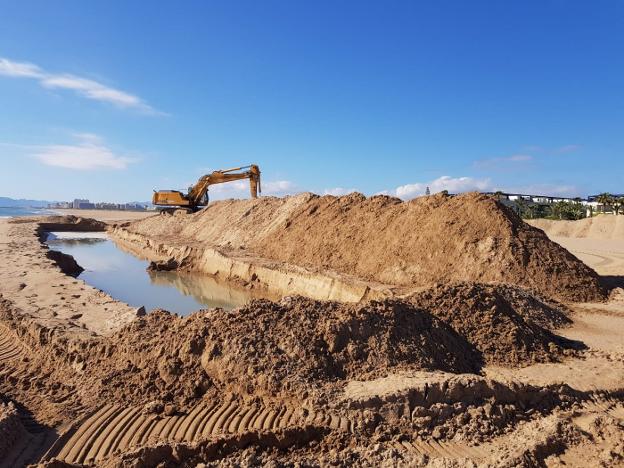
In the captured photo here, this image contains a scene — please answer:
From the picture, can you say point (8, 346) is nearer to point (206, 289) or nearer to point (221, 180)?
point (206, 289)

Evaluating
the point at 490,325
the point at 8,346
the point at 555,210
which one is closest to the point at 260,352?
the point at 490,325

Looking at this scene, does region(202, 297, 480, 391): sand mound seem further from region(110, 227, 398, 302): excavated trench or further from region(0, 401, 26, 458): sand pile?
region(110, 227, 398, 302): excavated trench

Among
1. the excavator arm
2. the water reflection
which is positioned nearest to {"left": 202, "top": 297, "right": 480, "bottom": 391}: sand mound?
the water reflection

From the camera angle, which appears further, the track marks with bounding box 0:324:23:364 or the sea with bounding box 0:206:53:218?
the sea with bounding box 0:206:53:218

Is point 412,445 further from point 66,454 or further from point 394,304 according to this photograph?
point 66,454

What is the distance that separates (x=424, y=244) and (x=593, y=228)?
25.1 meters

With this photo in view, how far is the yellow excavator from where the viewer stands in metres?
33.9

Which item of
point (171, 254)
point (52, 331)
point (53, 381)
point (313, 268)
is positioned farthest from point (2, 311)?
point (171, 254)

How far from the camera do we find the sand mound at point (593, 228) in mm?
32438

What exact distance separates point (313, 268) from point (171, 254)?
1100 cm

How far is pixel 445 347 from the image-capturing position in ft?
24.3

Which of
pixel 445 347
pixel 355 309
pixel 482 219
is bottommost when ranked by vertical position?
pixel 445 347

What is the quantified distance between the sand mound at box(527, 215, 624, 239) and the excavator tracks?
3454 centimetres

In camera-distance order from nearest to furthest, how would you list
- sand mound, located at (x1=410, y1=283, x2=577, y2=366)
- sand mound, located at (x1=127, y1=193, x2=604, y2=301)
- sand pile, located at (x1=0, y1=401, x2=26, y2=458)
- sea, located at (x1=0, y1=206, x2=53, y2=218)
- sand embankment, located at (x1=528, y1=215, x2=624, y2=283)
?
sand pile, located at (x1=0, y1=401, x2=26, y2=458) → sand mound, located at (x1=410, y1=283, x2=577, y2=366) → sand mound, located at (x1=127, y1=193, x2=604, y2=301) → sand embankment, located at (x1=528, y1=215, x2=624, y2=283) → sea, located at (x1=0, y1=206, x2=53, y2=218)
